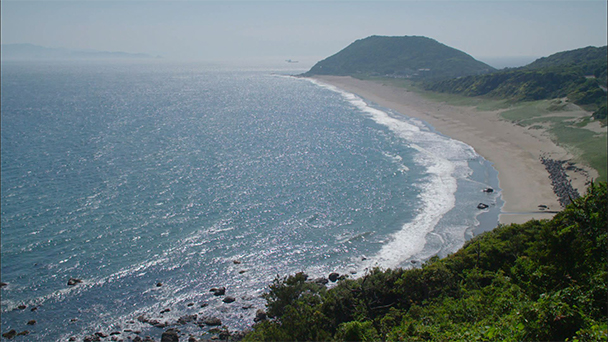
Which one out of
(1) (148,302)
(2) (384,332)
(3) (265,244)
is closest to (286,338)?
(2) (384,332)

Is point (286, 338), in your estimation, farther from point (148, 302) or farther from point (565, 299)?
point (148, 302)

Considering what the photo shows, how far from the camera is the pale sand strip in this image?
40625mm

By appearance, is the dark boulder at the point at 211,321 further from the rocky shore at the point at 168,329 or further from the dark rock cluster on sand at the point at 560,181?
the dark rock cluster on sand at the point at 560,181

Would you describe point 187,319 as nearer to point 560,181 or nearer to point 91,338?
point 91,338

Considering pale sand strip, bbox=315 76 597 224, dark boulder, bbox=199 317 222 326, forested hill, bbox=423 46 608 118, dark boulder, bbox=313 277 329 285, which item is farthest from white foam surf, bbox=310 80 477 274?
forested hill, bbox=423 46 608 118

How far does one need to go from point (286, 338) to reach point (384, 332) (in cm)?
442

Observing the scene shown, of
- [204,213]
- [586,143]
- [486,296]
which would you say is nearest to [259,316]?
[486,296]

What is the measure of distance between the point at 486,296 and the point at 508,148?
49770 mm

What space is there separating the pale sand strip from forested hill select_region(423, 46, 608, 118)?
46.8ft

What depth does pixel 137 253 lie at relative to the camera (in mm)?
32406

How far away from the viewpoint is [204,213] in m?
39.6

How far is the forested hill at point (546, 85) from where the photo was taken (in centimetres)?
8356

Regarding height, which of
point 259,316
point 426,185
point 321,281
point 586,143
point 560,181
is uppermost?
point 586,143

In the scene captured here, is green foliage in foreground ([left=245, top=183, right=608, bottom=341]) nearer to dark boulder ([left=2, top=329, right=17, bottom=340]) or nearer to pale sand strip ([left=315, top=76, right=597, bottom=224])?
dark boulder ([left=2, top=329, right=17, bottom=340])
